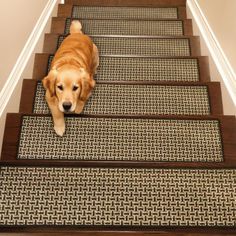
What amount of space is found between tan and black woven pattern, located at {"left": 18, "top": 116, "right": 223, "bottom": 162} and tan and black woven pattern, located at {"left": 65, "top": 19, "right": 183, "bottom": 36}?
1312mm

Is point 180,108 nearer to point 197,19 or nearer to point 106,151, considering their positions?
point 106,151

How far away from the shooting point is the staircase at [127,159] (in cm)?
120

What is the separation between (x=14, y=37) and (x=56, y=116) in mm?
626

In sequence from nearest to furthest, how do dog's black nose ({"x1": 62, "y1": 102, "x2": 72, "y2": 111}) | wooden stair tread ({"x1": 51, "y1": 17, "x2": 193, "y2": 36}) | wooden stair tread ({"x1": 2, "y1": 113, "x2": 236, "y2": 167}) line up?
wooden stair tread ({"x1": 2, "y1": 113, "x2": 236, "y2": 167}) < dog's black nose ({"x1": 62, "y1": 102, "x2": 72, "y2": 111}) < wooden stair tread ({"x1": 51, "y1": 17, "x2": 193, "y2": 36})

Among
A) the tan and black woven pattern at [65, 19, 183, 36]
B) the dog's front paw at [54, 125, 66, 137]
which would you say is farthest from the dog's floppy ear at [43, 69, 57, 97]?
the tan and black woven pattern at [65, 19, 183, 36]

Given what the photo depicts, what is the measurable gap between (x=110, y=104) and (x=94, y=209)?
2.28ft

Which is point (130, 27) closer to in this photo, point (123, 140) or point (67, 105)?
point (67, 105)

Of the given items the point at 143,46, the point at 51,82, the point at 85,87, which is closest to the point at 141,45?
the point at 143,46

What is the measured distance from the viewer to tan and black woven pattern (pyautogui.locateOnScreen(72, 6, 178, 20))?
290 cm

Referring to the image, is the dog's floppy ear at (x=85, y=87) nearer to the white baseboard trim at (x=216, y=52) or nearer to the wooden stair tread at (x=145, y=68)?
the wooden stair tread at (x=145, y=68)

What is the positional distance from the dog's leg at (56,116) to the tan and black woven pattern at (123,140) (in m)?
0.03

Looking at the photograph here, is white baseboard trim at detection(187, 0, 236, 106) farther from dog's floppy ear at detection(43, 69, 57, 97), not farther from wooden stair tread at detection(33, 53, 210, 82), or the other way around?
dog's floppy ear at detection(43, 69, 57, 97)

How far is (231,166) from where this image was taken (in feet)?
4.41

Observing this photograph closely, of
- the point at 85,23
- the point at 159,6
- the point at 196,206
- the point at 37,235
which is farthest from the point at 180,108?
the point at 159,6
